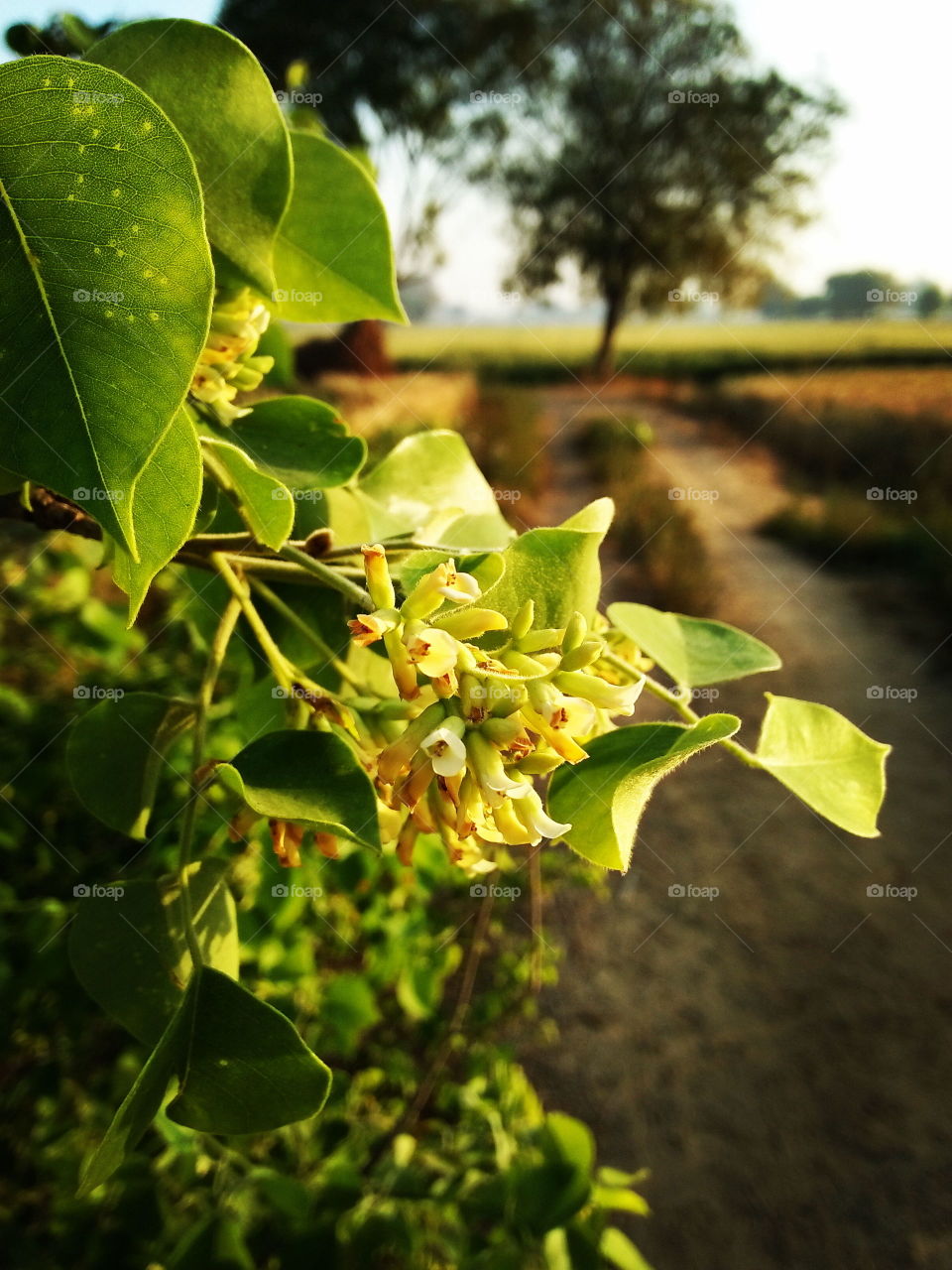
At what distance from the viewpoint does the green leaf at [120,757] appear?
1.28 ft

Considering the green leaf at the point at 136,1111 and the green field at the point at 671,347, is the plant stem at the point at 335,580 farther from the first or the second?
the green field at the point at 671,347

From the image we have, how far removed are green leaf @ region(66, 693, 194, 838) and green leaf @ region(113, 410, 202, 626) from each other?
17cm

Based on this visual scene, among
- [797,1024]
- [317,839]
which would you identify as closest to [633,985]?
[797,1024]

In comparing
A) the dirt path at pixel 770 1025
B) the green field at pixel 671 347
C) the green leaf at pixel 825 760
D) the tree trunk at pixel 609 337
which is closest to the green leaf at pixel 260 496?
the green leaf at pixel 825 760

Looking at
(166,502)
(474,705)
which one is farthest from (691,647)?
(166,502)

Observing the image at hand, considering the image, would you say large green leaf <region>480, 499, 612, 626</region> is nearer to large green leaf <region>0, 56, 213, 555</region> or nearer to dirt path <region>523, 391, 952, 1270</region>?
large green leaf <region>0, 56, 213, 555</region>

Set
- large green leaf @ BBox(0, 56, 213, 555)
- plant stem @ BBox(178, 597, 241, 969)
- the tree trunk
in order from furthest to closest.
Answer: the tree trunk < plant stem @ BBox(178, 597, 241, 969) < large green leaf @ BBox(0, 56, 213, 555)

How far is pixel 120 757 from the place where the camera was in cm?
40

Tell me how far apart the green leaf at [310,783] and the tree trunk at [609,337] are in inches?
446

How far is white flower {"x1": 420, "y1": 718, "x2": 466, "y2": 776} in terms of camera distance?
0.28 meters

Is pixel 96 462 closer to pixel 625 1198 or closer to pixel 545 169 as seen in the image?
pixel 625 1198

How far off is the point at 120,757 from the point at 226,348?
19cm

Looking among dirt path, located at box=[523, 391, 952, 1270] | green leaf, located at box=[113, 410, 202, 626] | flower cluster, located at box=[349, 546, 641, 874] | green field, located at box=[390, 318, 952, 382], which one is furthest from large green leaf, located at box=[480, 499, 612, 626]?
green field, located at box=[390, 318, 952, 382]

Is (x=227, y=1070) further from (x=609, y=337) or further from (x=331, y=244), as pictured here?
(x=609, y=337)
